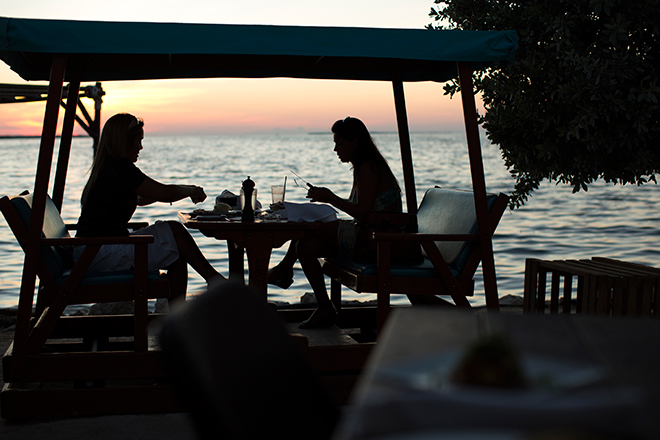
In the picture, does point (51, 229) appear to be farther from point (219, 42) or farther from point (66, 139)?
point (219, 42)

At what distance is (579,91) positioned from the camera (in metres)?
4.19

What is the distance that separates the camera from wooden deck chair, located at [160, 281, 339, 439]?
97 centimetres

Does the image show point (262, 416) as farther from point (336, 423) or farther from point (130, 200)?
point (130, 200)

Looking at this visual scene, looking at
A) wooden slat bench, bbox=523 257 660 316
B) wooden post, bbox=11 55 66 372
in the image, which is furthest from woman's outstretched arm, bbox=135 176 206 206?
wooden slat bench, bbox=523 257 660 316

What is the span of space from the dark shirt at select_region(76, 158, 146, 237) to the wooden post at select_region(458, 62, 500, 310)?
1.88 metres

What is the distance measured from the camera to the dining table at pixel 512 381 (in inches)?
32.5

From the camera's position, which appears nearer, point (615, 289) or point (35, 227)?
point (35, 227)

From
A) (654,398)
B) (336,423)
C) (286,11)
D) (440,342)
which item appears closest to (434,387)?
(440,342)

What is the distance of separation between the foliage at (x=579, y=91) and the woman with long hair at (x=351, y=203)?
1.05 metres

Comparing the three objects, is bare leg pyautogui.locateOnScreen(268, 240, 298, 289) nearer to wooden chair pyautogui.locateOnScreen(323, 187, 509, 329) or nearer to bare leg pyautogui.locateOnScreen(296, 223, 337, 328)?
bare leg pyautogui.locateOnScreen(296, 223, 337, 328)

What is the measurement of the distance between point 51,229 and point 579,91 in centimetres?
323

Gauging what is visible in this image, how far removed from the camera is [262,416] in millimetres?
1104

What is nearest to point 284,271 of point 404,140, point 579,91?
point 404,140

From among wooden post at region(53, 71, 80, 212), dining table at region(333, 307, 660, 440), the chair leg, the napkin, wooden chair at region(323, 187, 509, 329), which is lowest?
the chair leg
